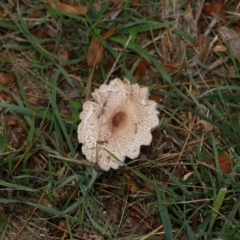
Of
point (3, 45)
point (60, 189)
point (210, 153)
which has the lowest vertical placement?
point (60, 189)

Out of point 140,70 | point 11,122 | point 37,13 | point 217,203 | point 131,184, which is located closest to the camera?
point 217,203

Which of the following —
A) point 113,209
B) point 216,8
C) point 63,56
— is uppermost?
point 216,8

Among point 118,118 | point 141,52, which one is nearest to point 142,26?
point 141,52

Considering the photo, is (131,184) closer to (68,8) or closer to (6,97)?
(6,97)

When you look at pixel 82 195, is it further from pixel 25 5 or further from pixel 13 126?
pixel 25 5

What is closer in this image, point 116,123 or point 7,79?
point 116,123

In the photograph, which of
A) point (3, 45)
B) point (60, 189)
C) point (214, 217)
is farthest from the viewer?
point (3, 45)

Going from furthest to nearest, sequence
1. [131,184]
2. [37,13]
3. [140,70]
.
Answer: [37,13] < [140,70] < [131,184]

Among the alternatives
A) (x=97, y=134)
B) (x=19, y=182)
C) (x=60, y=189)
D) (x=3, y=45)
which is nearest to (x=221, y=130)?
(x=97, y=134)
